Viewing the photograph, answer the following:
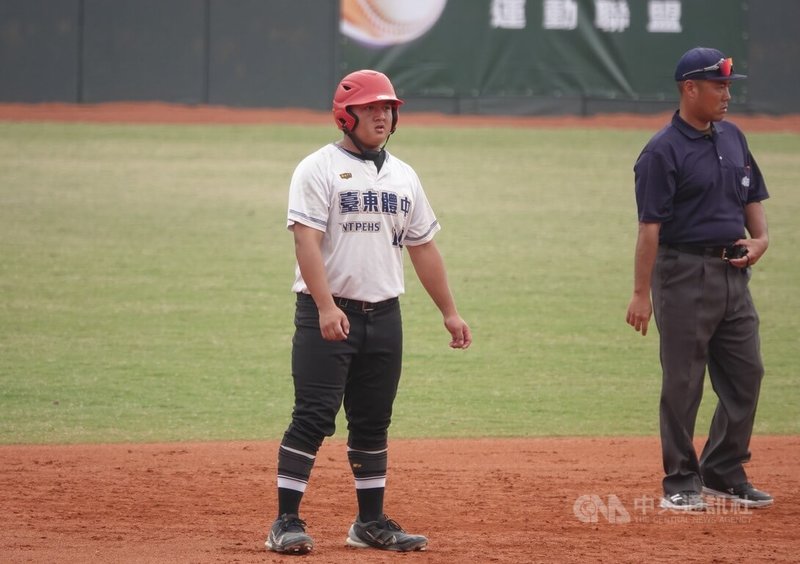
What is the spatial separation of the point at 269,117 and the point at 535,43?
4977 millimetres

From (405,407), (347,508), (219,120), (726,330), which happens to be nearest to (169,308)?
(405,407)

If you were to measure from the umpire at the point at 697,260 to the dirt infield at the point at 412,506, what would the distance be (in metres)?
0.35

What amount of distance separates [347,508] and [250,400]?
A: 110 inches

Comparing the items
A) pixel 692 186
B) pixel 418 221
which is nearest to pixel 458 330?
pixel 418 221

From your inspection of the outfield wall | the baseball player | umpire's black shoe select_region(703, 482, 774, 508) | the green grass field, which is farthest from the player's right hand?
the outfield wall

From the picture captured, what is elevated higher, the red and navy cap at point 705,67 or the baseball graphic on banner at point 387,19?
the baseball graphic on banner at point 387,19

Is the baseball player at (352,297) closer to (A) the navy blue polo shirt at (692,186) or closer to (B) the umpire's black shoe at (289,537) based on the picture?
(B) the umpire's black shoe at (289,537)

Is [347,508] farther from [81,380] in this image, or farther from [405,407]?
[81,380]

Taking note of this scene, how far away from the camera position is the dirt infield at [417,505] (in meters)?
4.53

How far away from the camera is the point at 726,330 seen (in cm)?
525

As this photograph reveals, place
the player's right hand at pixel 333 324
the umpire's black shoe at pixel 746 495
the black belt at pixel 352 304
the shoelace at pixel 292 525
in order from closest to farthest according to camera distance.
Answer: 1. the player's right hand at pixel 333 324
2. the shoelace at pixel 292 525
3. the black belt at pixel 352 304
4. the umpire's black shoe at pixel 746 495

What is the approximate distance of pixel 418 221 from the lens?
4715 mm
